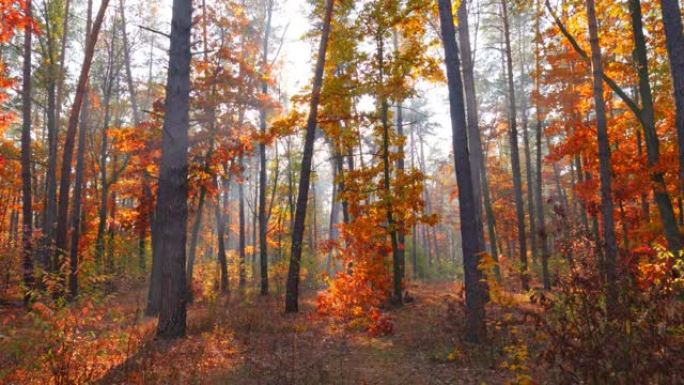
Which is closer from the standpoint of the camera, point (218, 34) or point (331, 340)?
point (331, 340)

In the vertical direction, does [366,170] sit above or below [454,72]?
below

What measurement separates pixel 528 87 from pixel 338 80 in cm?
1742

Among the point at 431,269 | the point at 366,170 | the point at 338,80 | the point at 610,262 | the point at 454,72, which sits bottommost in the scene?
the point at 431,269

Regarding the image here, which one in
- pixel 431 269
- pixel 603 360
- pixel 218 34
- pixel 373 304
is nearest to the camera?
pixel 603 360

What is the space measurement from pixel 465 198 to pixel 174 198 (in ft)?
17.3

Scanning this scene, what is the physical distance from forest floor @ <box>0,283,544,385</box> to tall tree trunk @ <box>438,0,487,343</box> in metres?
0.44

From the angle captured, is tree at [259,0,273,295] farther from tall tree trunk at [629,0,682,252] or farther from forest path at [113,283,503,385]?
tall tree trunk at [629,0,682,252]

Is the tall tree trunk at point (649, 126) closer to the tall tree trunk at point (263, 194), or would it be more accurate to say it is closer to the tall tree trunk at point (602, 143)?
the tall tree trunk at point (602, 143)

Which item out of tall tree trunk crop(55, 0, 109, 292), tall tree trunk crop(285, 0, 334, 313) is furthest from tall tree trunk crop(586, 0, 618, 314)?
tall tree trunk crop(55, 0, 109, 292)

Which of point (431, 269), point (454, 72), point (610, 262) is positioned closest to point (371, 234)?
point (454, 72)

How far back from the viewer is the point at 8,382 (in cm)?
505

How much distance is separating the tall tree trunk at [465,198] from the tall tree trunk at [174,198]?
16.3ft

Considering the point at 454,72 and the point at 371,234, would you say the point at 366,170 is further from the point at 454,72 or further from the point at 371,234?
the point at 454,72

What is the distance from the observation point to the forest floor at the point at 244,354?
528 cm
